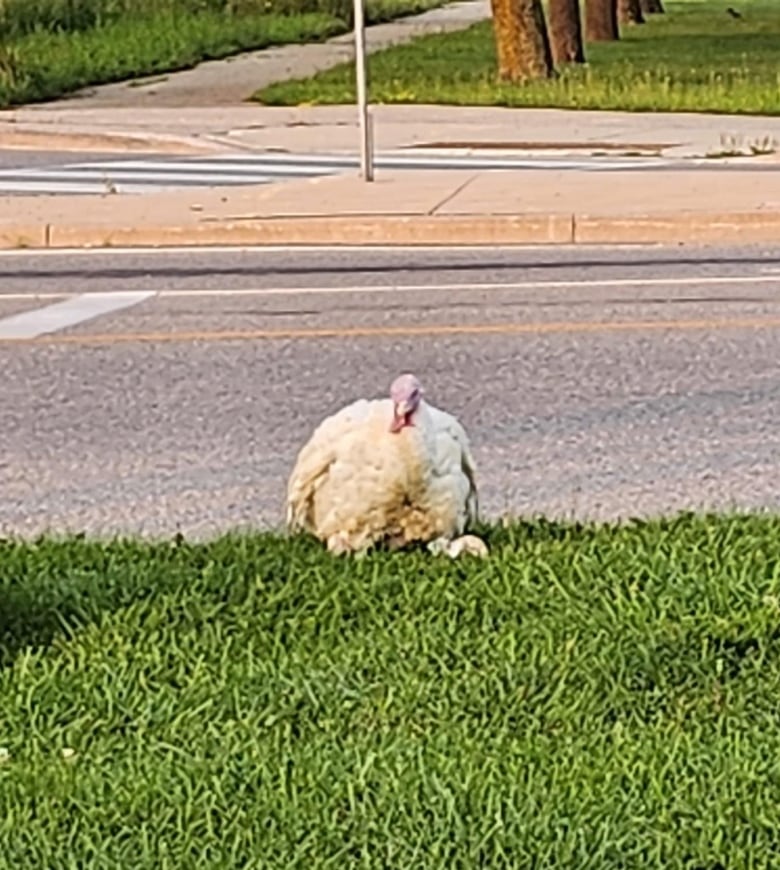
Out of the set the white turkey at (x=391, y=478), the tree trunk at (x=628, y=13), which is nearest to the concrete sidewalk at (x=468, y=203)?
the white turkey at (x=391, y=478)

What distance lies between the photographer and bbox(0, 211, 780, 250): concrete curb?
14492mm

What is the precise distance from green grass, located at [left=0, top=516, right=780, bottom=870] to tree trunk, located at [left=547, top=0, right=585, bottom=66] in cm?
2641

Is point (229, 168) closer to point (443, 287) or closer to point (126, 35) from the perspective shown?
point (443, 287)

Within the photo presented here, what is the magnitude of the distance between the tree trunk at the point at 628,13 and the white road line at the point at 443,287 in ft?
118

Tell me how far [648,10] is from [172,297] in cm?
4323

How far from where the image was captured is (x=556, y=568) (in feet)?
18.6

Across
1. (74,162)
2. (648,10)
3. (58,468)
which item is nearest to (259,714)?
(58,468)

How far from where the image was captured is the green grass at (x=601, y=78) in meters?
24.4

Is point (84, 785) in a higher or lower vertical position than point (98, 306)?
higher

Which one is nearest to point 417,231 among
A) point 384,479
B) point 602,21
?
point 384,479

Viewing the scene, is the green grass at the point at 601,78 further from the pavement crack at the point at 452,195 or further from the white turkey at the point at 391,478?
the white turkey at the point at 391,478

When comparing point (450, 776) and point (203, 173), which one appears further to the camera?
point (203, 173)

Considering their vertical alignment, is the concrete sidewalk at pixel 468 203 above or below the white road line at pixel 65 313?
below

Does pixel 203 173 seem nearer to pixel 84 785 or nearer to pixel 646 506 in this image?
pixel 646 506
